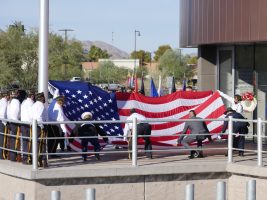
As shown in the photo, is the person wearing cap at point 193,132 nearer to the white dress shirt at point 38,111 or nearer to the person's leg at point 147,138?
the person's leg at point 147,138

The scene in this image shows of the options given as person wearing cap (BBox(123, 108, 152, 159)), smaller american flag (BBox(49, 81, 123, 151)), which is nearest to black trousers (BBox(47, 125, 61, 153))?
smaller american flag (BBox(49, 81, 123, 151))

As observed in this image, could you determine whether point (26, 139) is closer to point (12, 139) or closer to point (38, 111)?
point (38, 111)

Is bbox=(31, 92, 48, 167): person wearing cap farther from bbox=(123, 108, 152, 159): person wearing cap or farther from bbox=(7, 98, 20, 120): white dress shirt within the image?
bbox=(123, 108, 152, 159): person wearing cap

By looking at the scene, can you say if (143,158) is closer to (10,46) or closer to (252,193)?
(252,193)

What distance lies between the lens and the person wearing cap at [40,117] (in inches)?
601

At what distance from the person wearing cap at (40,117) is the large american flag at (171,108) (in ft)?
11.7

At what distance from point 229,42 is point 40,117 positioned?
725cm

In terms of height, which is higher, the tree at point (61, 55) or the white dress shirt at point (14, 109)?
the tree at point (61, 55)

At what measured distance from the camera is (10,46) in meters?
64.0

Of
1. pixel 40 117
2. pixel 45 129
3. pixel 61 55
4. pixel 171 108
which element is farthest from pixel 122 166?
pixel 61 55

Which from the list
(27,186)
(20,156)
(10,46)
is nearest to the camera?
(27,186)

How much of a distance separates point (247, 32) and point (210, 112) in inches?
99.7

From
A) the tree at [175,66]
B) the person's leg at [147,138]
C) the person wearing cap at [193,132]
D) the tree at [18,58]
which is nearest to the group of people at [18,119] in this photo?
the person's leg at [147,138]

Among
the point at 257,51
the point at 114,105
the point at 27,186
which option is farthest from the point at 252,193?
the point at 257,51
